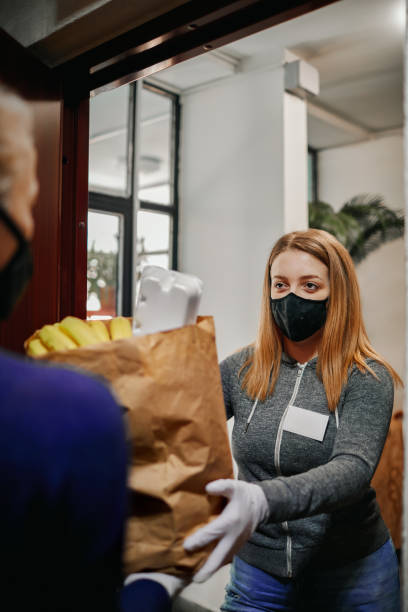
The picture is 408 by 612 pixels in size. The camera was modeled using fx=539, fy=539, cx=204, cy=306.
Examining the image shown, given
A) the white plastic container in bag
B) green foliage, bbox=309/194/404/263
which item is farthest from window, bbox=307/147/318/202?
the white plastic container in bag

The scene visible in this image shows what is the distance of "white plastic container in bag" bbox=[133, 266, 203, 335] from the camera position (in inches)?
36.6

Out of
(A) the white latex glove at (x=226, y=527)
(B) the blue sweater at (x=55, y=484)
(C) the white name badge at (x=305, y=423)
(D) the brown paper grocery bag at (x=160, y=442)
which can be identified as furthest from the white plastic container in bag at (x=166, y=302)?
(C) the white name badge at (x=305, y=423)

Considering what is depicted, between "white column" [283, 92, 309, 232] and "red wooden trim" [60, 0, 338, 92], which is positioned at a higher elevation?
"white column" [283, 92, 309, 232]

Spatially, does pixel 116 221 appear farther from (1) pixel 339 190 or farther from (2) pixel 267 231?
(1) pixel 339 190

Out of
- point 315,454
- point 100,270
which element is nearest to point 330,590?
point 315,454

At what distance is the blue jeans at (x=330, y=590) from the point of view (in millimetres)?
Result: 1264

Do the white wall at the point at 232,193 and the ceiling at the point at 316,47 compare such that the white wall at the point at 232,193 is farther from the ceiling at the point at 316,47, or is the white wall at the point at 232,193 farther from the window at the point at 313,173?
the window at the point at 313,173

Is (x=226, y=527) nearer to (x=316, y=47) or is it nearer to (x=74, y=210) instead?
(x=74, y=210)

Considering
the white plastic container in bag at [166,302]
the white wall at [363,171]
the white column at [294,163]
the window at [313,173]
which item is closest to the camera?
the white plastic container in bag at [166,302]

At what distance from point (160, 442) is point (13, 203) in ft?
1.41

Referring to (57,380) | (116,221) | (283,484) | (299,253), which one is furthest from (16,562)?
(116,221)

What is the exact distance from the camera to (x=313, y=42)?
3.45 metres

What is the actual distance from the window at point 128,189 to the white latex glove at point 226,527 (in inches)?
112

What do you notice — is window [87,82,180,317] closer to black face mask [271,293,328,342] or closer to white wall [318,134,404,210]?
white wall [318,134,404,210]
